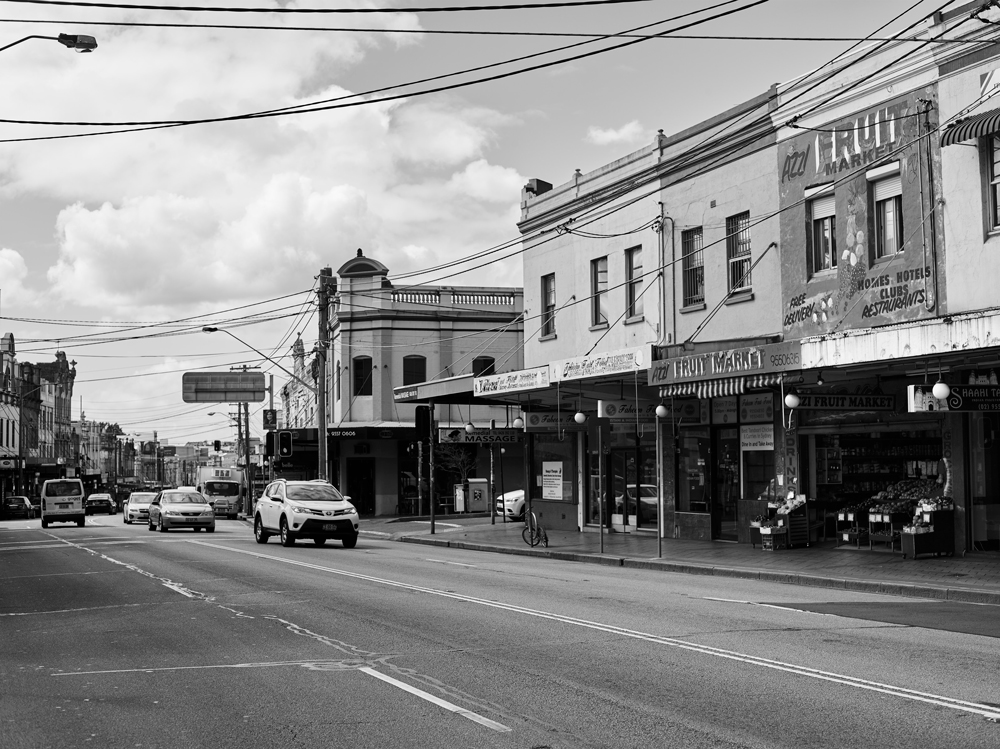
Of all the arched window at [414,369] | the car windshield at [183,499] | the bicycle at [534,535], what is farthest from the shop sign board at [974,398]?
the arched window at [414,369]

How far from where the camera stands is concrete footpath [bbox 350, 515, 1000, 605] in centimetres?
1636

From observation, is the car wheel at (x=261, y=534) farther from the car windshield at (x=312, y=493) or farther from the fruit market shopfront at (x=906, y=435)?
the fruit market shopfront at (x=906, y=435)

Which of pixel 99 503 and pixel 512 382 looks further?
pixel 99 503

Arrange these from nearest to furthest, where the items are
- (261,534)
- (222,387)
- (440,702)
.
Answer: (440,702), (261,534), (222,387)

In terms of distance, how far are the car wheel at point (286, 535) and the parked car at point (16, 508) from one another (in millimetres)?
44083

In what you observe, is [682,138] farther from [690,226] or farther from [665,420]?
[665,420]

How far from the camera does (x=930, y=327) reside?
17.3 metres

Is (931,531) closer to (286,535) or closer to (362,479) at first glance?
(286,535)

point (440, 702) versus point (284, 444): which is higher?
point (284, 444)

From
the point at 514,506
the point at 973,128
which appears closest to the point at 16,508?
the point at 514,506

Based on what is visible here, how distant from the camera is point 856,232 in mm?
21266

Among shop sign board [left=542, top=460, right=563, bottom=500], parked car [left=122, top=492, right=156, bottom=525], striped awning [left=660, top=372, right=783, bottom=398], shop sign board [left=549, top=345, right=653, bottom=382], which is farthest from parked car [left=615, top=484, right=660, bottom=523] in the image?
parked car [left=122, top=492, right=156, bottom=525]

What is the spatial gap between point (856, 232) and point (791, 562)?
6.29 m

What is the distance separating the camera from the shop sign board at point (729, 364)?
65.5 feet
